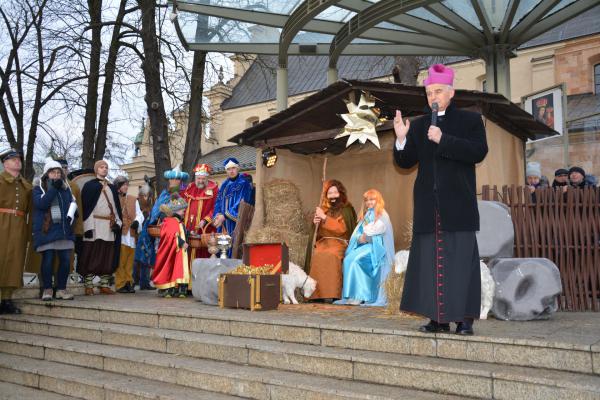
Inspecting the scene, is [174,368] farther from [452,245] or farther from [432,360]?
[452,245]

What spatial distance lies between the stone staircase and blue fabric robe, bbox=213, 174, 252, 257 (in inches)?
88.4

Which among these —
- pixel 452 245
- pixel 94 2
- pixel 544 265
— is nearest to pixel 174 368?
pixel 452 245

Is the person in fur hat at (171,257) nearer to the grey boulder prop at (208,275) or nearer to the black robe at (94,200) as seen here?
the grey boulder prop at (208,275)

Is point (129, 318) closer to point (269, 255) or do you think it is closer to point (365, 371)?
point (269, 255)

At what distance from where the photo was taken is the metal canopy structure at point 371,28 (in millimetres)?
10320

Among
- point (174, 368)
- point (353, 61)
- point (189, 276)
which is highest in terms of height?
point (353, 61)

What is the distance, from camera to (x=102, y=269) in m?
9.91

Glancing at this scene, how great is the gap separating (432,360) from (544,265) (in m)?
2.35

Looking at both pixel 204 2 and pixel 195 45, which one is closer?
pixel 204 2

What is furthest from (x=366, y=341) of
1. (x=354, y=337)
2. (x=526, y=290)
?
(x=526, y=290)

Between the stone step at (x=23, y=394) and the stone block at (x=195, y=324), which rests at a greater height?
the stone block at (x=195, y=324)

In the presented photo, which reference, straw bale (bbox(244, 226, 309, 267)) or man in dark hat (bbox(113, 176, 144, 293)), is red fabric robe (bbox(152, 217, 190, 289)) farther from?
man in dark hat (bbox(113, 176, 144, 293))

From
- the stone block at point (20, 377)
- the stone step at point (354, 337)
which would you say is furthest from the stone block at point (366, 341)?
the stone block at point (20, 377)

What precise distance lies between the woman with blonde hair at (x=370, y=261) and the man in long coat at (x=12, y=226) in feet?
15.1
